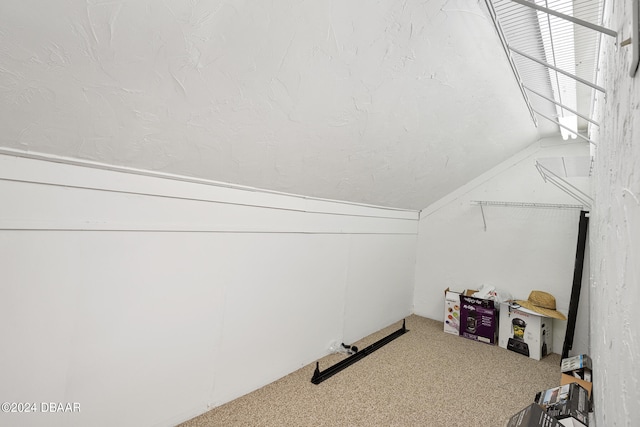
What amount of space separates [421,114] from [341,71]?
0.71 m

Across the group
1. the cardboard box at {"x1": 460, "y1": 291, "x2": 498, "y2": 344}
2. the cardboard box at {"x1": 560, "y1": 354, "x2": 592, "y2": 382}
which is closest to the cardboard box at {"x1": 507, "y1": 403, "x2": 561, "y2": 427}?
the cardboard box at {"x1": 560, "y1": 354, "x2": 592, "y2": 382}

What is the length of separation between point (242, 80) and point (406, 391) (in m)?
2.06

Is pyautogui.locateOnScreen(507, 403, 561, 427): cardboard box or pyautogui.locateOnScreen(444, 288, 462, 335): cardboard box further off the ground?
pyautogui.locateOnScreen(507, 403, 561, 427): cardboard box

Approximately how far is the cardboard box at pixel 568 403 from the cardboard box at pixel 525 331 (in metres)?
1.49

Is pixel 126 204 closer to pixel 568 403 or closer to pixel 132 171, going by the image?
pixel 132 171

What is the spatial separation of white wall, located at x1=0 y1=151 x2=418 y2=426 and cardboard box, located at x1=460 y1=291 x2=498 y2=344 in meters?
1.57

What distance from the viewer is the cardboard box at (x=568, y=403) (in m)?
1.05

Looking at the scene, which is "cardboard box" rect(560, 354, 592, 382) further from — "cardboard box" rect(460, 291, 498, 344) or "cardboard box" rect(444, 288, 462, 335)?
"cardboard box" rect(444, 288, 462, 335)

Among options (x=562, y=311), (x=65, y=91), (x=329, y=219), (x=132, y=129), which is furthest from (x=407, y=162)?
(x=562, y=311)

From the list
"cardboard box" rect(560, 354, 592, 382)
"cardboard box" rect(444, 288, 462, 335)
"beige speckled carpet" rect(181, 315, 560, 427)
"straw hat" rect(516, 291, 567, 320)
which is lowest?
"beige speckled carpet" rect(181, 315, 560, 427)

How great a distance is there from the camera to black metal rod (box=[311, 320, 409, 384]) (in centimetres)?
201

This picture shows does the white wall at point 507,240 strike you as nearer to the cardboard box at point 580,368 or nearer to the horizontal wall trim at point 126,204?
the cardboard box at point 580,368

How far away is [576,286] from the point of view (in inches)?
98.3

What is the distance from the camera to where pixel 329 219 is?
7.61 feet
